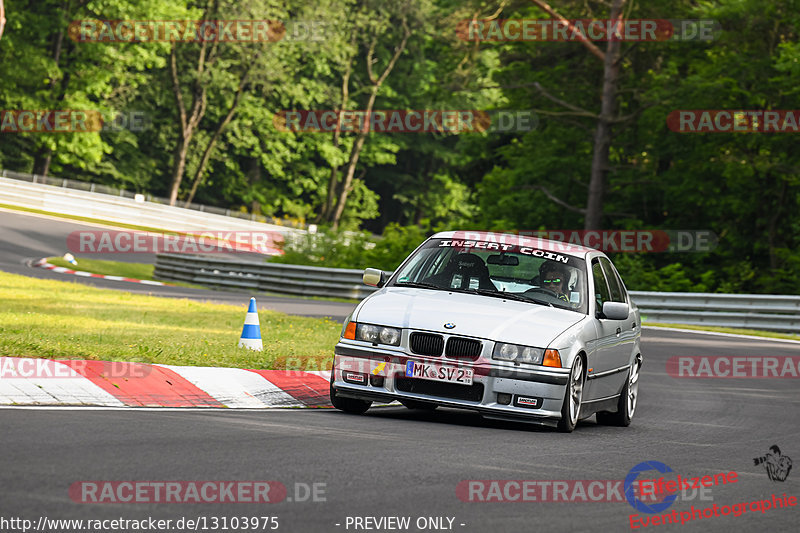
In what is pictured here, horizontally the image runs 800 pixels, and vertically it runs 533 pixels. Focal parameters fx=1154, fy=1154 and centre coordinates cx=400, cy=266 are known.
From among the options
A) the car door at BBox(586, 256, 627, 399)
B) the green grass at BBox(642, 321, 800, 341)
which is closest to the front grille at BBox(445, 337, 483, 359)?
the car door at BBox(586, 256, 627, 399)

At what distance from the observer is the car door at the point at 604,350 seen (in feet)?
32.3

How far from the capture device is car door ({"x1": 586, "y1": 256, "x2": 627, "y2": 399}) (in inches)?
387

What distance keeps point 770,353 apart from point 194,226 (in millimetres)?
35898

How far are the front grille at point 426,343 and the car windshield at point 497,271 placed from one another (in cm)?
116

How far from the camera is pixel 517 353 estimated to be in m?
8.88

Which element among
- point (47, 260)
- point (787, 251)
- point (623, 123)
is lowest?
point (47, 260)

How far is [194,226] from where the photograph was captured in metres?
51.5

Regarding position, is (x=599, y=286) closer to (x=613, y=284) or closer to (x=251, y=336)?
(x=613, y=284)

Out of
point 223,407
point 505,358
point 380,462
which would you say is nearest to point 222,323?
point 223,407

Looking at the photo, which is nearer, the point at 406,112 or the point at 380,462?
the point at 380,462

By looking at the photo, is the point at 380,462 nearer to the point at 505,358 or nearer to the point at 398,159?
the point at 505,358

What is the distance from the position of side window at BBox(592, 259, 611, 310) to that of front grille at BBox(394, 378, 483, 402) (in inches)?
78.5

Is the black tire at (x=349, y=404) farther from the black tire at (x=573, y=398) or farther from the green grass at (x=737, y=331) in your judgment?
the green grass at (x=737, y=331)

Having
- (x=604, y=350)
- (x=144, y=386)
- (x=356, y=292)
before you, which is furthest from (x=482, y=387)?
(x=356, y=292)
